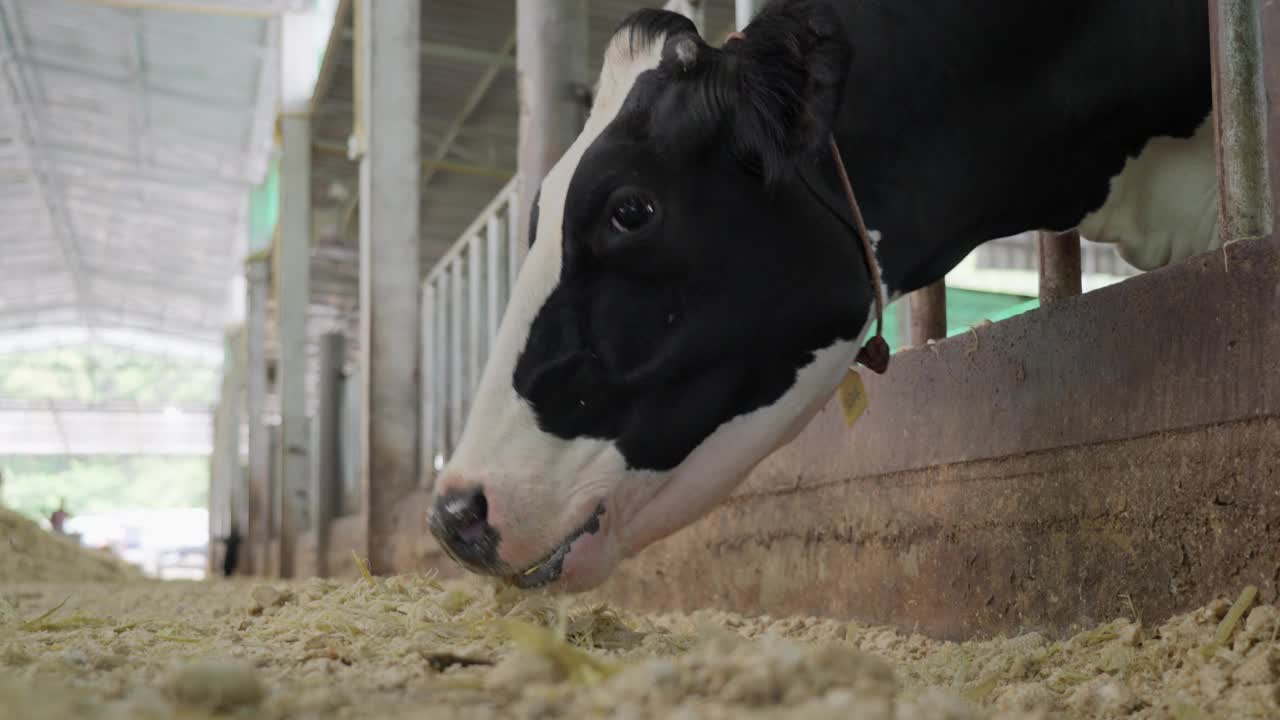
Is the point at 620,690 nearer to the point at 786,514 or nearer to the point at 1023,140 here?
the point at 1023,140

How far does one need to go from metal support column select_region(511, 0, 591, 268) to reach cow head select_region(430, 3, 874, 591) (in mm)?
1914

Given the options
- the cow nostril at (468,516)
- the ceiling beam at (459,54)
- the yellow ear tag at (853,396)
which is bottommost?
the cow nostril at (468,516)

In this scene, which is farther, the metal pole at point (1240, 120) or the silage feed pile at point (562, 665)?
the metal pole at point (1240, 120)

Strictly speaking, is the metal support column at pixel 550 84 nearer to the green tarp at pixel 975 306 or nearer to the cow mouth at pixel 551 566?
the cow mouth at pixel 551 566

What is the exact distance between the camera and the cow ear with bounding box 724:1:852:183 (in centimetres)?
175

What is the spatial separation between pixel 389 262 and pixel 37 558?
8.98 feet

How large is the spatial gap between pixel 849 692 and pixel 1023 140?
4.39ft

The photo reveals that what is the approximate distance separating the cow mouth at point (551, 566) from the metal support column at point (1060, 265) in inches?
49.6

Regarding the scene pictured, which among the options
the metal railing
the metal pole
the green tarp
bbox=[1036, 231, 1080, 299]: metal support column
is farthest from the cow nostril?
the green tarp

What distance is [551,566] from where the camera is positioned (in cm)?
175

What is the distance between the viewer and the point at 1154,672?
5.25 feet


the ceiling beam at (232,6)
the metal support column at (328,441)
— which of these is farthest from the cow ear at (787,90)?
the ceiling beam at (232,6)

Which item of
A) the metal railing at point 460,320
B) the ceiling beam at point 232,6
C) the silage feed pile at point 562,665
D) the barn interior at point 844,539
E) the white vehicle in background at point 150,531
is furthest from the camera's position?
the white vehicle in background at point 150,531

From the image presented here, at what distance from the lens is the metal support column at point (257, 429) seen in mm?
12023
